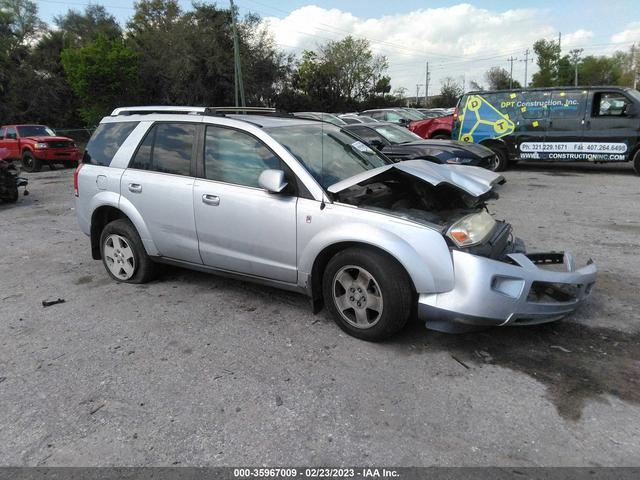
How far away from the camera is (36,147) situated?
684 inches

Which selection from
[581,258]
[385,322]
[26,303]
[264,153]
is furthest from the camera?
[581,258]

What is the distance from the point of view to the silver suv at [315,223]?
11.3 ft

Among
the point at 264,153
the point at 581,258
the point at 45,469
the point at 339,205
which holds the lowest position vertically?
the point at 45,469

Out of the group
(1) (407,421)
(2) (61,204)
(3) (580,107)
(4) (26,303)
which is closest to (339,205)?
(1) (407,421)

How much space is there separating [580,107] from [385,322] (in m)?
11.0

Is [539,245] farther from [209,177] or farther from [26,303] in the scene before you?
[26,303]

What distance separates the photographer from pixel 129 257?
5.11 m

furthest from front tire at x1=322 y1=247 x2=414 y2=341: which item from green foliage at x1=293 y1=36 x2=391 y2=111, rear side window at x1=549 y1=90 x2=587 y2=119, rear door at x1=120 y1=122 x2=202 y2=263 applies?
green foliage at x1=293 y1=36 x2=391 y2=111

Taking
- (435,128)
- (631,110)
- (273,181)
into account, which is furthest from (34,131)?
(631,110)

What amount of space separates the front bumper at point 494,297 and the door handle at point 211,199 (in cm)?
193

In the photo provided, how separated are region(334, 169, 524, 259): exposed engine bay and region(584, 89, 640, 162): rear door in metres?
9.31

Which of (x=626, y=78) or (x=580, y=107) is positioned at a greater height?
(x=626, y=78)

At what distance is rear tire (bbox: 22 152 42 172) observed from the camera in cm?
1762

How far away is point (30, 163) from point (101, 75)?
13.1 m
